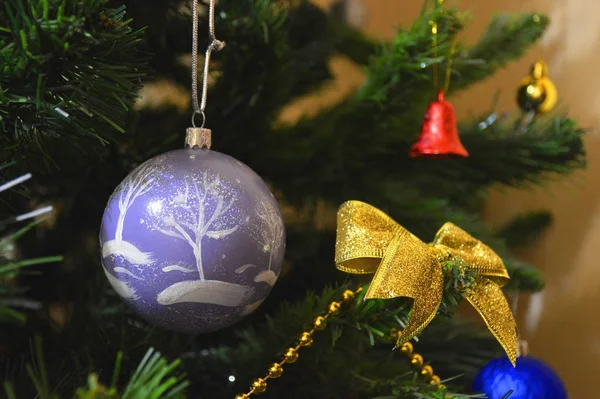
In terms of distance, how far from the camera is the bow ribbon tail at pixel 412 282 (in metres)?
0.36

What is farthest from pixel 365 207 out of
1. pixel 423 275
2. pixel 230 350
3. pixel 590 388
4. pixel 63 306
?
pixel 590 388

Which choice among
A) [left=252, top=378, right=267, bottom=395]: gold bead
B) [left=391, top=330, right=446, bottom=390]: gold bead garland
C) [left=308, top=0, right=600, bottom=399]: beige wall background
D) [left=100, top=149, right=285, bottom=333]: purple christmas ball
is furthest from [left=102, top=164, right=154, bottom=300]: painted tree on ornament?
[left=308, top=0, right=600, bottom=399]: beige wall background

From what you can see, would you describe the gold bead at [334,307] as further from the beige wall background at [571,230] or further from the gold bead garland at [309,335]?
the beige wall background at [571,230]

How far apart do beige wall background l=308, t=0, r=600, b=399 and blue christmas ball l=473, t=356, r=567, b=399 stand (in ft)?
0.94

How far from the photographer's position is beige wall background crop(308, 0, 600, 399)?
0.69 meters

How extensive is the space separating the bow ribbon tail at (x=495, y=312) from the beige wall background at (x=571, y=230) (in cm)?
32

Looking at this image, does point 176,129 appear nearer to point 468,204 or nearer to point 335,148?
point 335,148

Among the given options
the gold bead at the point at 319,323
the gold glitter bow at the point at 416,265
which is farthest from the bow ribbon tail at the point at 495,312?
the gold bead at the point at 319,323

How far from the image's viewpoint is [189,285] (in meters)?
0.35

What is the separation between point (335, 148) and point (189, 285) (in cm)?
26

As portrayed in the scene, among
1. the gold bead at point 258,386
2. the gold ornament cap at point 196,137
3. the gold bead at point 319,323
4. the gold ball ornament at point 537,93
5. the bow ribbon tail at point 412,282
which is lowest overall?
the gold bead at point 258,386

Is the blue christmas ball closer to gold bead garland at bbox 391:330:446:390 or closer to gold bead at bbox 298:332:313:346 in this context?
gold bead garland at bbox 391:330:446:390

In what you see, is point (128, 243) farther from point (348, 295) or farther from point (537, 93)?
point (537, 93)

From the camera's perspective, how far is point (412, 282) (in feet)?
1.18
